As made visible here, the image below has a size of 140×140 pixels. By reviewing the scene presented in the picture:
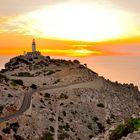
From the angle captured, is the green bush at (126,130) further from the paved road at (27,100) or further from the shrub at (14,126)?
the paved road at (27,100)

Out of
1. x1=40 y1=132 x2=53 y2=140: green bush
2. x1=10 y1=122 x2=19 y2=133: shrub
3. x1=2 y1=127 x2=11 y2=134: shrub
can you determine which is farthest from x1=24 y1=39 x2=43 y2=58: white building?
x1=2 y1=127 x2=11 y2=134: shrub

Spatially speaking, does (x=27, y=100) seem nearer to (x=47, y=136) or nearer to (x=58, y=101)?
(x=58, y=101)

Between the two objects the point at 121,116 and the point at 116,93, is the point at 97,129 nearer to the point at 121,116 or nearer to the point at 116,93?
the point at 121,116

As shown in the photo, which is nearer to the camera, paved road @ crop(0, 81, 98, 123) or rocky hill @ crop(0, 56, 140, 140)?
paved road @ crop(0, 81, 98, 123)

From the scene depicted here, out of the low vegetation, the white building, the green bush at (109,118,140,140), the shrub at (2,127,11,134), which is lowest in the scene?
the shrub at (2,127,11,134)

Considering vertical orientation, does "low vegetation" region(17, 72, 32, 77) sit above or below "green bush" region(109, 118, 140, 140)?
below

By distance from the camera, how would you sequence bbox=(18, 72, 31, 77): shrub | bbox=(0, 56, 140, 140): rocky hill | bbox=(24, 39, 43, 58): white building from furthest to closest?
1. bbox=(24, 39, 43, 58): white building
2. bbox=(18, 72, 31, 77): shrub
3. bbox=(0, 56, 140, 140): rocky hill

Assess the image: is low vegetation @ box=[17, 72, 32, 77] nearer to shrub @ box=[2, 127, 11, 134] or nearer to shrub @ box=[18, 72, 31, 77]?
shrub @ box=[18, 72, 31, 77]

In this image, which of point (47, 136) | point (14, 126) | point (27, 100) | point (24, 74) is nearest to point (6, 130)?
point (14, 126)

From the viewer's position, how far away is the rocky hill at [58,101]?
309 ft

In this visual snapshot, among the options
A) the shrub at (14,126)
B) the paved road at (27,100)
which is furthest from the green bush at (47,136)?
the paved road at (27,100)

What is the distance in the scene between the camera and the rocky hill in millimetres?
94188

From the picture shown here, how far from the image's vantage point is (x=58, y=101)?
398 feet

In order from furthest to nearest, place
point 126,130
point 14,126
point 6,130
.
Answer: point 14,126, point 6,130, point 126,130
